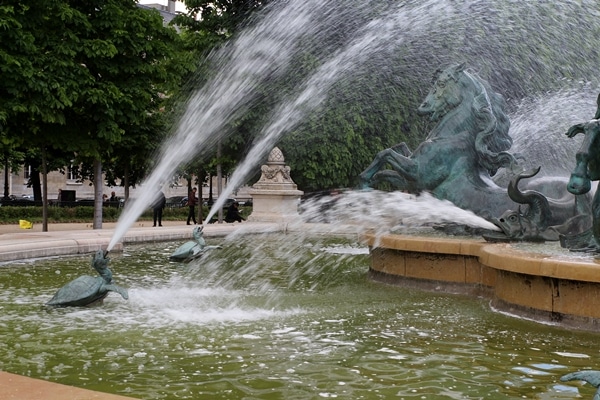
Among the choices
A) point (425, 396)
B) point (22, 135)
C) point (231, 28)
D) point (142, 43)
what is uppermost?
point (231, 28)

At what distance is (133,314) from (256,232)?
50.1ft

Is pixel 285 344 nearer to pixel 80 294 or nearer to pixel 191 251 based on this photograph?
pixel 80 294

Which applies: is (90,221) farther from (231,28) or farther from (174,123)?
(231,28)

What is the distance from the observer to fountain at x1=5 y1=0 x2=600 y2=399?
591cm

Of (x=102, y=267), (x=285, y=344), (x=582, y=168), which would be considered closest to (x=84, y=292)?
(x=102, y=267)

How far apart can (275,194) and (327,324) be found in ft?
72.7

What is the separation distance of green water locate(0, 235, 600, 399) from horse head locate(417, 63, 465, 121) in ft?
9.25

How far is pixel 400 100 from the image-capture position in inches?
1400

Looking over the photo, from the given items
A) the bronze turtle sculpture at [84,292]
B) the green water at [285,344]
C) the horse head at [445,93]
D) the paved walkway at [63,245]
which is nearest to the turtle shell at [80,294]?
the bronze turtle sculpture at [84,292]

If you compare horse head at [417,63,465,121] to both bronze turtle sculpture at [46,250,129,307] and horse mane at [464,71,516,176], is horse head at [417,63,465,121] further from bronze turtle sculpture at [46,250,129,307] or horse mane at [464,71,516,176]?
bronze turtle sculpture at [46,250,129,307]

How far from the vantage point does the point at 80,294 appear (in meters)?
8.91

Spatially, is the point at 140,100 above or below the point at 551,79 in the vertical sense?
below

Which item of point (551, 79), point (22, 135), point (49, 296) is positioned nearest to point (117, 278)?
point (49, 296)

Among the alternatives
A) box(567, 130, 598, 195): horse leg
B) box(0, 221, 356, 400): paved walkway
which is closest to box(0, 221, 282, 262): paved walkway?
box(0, 221, 356, 400): paved walkway
